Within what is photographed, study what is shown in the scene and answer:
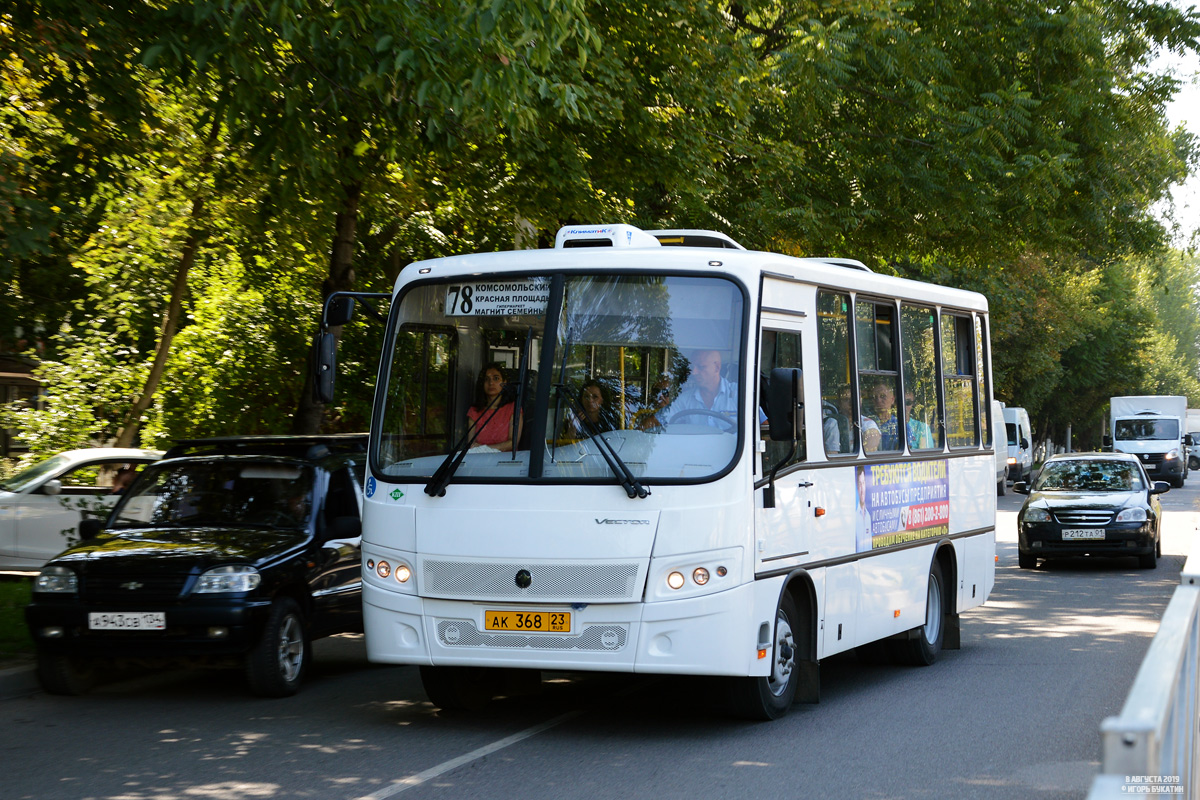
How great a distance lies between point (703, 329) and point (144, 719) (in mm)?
4252

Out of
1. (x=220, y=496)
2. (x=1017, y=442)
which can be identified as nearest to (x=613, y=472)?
(x=220, y=496)

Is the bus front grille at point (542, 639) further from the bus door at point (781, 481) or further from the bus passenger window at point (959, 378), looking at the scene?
the bus passenger window at point (959, 378)

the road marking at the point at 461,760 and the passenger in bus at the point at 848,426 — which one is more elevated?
the passenger in bus at the point at 848,426

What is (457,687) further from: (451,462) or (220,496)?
(220,496)

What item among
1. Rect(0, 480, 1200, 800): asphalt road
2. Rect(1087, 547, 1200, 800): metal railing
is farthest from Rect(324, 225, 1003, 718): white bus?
Rect(1087, 547, 1200, 800): metal railing

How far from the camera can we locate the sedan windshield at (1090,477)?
2156 centimetres

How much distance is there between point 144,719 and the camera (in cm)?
912

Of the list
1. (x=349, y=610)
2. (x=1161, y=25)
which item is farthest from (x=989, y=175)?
(x=349, y=610)

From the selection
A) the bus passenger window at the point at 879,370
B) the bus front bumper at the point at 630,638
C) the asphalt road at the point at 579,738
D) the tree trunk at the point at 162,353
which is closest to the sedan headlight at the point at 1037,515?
the asphalt road at the point at 579,738

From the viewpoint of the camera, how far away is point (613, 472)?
26.9 ft

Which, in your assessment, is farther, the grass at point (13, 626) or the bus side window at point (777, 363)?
the grass at point (13, 626)

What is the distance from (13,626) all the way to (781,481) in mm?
6504

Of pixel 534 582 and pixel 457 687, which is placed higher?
pixel 534 582

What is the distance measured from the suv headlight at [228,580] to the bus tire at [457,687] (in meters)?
1.38
